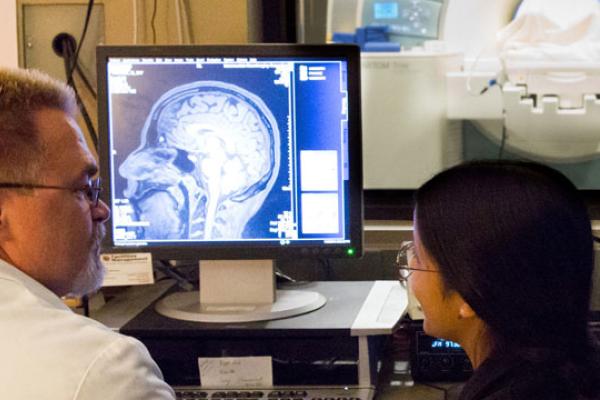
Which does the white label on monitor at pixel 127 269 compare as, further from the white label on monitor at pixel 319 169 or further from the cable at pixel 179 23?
the cable at pixel 179 23

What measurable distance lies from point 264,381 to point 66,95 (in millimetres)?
705

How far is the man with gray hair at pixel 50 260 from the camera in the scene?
1238mm

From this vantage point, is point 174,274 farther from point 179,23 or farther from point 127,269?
point 179,23

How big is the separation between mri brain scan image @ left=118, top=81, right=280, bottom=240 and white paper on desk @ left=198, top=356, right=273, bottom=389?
0.96 ft

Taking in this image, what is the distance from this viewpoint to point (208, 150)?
6.75ft

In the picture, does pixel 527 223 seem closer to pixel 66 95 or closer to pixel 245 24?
pixel 66 95

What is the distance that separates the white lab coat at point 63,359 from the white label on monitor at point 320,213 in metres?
0.79

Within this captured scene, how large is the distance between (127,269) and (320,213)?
408 mm

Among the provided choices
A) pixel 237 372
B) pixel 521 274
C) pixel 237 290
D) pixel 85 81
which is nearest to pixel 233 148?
pixel 237 290

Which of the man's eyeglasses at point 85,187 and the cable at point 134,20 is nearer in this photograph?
the man's eyeglasses at point 85,187

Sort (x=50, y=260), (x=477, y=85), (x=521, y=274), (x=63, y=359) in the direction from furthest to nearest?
1. (x=477, y=85)
2. (x=50, y=260)
3. (x=521, y=274)
4. (x=63, y=359)

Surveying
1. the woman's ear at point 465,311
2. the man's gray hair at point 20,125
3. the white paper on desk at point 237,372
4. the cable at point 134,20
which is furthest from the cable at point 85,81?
the woman's ear at point 465,311

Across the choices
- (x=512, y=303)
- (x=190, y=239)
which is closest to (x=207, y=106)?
(x=190, y=239)

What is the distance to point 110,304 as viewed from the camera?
220 centimetres
